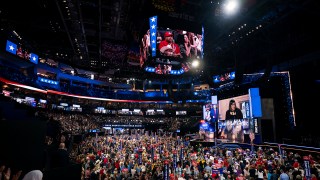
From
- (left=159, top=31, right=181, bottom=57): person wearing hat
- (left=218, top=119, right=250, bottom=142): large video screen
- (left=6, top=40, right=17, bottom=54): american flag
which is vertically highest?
(left=6, top=40, right=17, bottom=54): american flag

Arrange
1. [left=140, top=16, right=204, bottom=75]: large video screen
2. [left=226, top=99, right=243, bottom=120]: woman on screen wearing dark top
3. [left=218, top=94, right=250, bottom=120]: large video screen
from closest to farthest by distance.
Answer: [left=140, top=16, right=204, bottom=75]: large video screen
[left=218, top=94, right=250, bottom=120]: large video screen
[left=226, top=99, right=243, bottom=120]: woman on screen wearing dark top

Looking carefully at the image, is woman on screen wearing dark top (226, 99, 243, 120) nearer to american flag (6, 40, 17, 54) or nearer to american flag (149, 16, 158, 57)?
american flag (149, 16, 158, 57)

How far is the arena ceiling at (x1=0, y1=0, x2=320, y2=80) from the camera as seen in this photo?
1503cm

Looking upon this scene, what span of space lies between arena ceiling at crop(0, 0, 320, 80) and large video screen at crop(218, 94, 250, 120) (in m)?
4.58

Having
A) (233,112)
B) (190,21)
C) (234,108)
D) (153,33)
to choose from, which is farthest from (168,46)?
(233,112)

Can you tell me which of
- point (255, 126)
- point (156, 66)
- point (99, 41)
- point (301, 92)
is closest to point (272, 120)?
point (255, 126)

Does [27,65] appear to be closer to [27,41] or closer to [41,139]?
[27,41]

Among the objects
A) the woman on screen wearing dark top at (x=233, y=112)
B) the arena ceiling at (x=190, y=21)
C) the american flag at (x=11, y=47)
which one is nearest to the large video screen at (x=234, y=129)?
the woman on screen wearing dark top at (x=233, y=112)

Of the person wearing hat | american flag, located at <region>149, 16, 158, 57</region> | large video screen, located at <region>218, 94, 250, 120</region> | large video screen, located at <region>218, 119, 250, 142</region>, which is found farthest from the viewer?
large video screen, located at <region>218, 119, 250, 142</region>

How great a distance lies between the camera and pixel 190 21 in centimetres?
1773

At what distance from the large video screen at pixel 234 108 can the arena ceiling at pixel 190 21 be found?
4580 millimetres

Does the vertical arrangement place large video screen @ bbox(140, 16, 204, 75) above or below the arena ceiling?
below

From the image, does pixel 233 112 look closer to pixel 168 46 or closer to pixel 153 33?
pixel 168 46

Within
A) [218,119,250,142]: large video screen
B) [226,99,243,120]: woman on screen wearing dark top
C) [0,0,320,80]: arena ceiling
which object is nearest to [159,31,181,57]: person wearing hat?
[0,0,320,80]: arena ceiling
